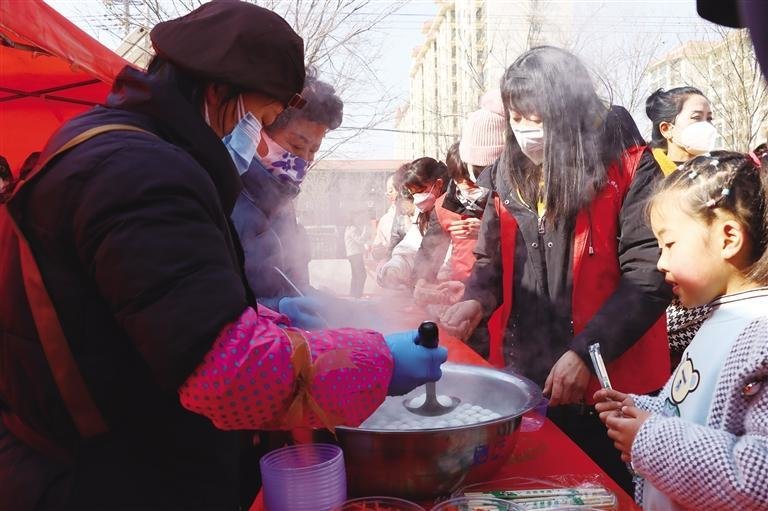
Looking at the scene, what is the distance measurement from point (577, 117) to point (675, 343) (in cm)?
121

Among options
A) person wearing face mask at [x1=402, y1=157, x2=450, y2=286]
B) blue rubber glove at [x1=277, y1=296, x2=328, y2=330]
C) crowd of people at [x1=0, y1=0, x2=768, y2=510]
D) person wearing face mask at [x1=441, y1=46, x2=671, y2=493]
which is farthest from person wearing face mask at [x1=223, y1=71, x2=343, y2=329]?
person wearing face mask at [x1=402, y1=157, x2=450, y2=286]

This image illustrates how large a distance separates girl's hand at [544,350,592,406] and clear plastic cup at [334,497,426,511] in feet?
2.91

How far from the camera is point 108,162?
974 millimetres

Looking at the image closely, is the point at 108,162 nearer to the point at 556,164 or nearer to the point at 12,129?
the point at 556,164

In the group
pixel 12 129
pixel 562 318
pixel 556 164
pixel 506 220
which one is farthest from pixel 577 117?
pixel 12 129

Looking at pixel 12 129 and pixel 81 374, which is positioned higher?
pixel 12 129

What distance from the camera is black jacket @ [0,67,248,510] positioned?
3.01 feet

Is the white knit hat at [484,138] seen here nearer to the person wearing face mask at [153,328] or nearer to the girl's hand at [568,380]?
the girl's hand at [568,380]

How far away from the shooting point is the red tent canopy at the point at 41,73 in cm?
306

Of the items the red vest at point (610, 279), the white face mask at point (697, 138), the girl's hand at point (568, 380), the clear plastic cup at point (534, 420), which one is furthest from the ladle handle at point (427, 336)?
the white face mask at point (697, 138)

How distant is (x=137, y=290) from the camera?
914 mm

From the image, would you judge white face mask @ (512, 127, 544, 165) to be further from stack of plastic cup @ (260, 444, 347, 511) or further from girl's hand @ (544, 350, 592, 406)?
stack of plastic cup @ (260, 444, 347, 511)

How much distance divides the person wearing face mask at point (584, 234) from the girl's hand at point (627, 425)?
619mm

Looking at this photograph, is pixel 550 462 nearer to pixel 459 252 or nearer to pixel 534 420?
pixel 534 420
